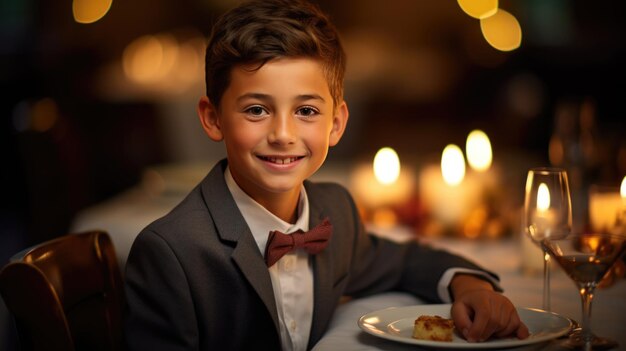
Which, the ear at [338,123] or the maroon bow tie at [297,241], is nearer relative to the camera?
the maroon bow tie at [297,241]

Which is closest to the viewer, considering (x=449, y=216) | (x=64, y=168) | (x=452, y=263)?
(x=452, y=263)

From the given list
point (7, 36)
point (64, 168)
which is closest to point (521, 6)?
point (7, 36)

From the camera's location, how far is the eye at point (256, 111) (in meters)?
1.48

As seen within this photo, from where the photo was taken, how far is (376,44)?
29.4 ft

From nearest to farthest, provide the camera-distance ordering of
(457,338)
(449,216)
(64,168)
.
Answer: (457,338)
(449,216)
(64,168)

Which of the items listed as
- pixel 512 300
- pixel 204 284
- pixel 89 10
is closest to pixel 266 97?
pixel 204 284

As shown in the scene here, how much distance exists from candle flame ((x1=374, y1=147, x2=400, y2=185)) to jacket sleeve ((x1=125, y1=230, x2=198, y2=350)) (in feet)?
4.56

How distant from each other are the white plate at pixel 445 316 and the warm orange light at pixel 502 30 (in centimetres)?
691

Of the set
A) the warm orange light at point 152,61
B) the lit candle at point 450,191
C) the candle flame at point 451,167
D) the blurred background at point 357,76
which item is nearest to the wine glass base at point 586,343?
the lit candle at point 450,191

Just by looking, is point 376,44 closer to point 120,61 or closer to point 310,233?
point 120,61

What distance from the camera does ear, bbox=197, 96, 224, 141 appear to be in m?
1.62

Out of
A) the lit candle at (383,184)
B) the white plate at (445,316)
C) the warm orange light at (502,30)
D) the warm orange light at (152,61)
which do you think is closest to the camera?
the white plate at (445,316)

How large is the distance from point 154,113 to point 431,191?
4574 mm

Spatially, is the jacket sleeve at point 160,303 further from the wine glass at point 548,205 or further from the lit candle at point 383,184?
the lit candle at point 383,184
